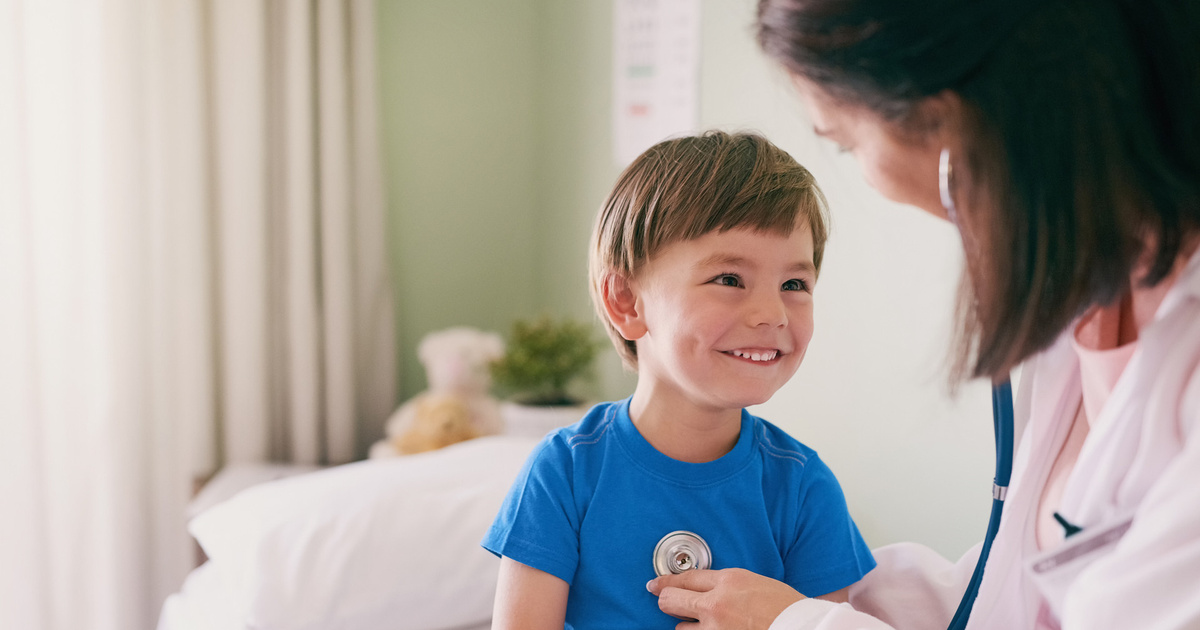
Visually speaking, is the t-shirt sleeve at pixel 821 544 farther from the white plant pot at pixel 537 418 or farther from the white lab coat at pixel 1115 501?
the white plant pot at pixel 537 418

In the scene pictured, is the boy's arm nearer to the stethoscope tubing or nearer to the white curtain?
the stethoscope tubing

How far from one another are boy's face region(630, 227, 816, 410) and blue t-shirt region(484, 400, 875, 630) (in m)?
0.11

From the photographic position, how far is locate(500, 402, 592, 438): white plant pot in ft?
6.71

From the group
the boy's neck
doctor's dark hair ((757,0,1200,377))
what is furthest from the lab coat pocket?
the boy's neck

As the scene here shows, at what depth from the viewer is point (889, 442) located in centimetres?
141

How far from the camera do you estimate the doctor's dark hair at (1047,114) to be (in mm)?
532

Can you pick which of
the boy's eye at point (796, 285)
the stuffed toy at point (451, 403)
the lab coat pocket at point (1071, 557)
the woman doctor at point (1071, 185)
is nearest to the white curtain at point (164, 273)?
the stuffed toy at point (451, 403)

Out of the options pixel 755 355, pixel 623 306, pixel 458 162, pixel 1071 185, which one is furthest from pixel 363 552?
pixel 458 162

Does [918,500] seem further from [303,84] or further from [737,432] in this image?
[303,84]

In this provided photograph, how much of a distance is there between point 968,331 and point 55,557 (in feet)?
6.58

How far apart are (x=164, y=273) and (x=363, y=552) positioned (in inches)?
44.7

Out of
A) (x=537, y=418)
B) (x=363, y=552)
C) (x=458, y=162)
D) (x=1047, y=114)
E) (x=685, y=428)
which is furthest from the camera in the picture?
(x=458, y=162)

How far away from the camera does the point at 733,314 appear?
0.83m

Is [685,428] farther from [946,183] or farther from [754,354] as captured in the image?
[946,183]
